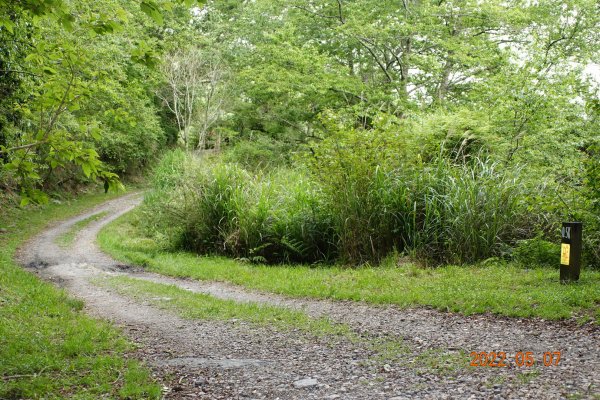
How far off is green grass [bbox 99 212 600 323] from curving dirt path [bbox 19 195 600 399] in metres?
A: 0.31

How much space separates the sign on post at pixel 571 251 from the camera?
698 centimetres

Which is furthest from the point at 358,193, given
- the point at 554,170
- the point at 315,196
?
the point at 554,170

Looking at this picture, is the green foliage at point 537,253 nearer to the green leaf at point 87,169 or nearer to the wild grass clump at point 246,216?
the wild grass clump at point 246,216

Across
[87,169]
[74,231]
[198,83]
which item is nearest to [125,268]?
[74,231]

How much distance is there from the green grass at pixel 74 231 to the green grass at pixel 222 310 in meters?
7.23

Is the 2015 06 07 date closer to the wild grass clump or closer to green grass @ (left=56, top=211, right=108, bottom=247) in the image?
the wild grass clump

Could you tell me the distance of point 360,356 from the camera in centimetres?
529

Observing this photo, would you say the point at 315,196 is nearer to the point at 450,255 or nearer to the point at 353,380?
the point at 450,255

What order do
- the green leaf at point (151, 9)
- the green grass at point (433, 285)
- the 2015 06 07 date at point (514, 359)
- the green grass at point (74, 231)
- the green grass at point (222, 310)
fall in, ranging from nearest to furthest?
the green leaf at point (151, 9) < the 2015 06 07 date at point (514, 359) < the green grass at point (433, 285) < the green grass at point (222, 310) < the green grass at point (74, 231)

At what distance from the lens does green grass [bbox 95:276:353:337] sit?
6.63m

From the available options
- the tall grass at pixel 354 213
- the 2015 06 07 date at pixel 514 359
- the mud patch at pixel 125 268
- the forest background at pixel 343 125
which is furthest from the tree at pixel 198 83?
the 2015 06 07 date at pixel 514 359

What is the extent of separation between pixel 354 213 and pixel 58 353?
6.58 meters

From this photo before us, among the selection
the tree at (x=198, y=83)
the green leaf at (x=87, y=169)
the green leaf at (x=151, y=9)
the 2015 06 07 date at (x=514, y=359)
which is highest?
the tree at (x=198, y=83)

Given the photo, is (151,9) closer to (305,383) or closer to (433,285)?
(305,383)
